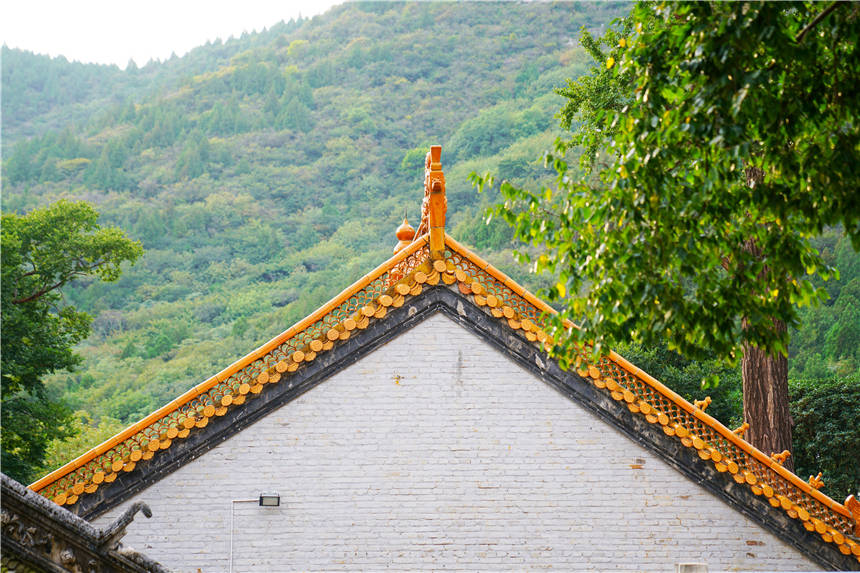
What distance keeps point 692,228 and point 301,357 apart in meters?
4.07

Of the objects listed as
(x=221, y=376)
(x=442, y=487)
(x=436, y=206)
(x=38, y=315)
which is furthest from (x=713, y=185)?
(x=38, y=315)

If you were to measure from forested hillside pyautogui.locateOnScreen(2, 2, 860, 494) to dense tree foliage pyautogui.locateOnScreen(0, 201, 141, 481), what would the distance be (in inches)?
616

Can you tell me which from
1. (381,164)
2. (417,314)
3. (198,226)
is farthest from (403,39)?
(417,314)

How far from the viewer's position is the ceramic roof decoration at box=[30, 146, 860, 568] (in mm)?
8742

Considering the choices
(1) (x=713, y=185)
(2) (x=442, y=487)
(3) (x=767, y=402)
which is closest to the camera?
(1) (x=713, y=185)

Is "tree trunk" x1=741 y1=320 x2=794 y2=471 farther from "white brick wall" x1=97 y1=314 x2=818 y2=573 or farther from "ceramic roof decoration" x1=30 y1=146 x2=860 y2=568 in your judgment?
"white brick wall" x1=97 y1=314 x2=818 y2=573

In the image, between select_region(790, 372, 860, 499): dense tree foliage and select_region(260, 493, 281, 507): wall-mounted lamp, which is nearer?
select_region(260, 493, 281, 507): wall-mounted lamp

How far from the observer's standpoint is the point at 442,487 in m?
8.91

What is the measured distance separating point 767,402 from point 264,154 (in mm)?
51503

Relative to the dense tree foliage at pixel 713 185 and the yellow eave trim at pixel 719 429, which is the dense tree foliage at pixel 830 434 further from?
the dense tree foliage at pixel 713 185

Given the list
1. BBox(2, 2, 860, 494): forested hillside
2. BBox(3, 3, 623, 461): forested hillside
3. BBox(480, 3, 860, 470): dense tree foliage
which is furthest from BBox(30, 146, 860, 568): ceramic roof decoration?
BBox(3, 3, 623, 461): forested hillside

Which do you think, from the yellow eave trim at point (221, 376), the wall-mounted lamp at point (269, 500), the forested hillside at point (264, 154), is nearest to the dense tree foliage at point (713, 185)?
the yellow eave trim at point (221, 376)

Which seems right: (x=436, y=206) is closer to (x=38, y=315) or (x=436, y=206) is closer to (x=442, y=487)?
(x=442, y=487)

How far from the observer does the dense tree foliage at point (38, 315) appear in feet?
62.2
